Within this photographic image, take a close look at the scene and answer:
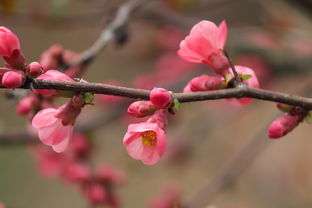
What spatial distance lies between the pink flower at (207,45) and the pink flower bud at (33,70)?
0.26 metres

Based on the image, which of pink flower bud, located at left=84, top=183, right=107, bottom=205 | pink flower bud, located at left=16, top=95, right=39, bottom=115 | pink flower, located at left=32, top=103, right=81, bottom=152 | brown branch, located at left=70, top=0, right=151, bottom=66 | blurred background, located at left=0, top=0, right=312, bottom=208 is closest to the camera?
pink flower, located at left=32, top=103, right=81, bottom=152

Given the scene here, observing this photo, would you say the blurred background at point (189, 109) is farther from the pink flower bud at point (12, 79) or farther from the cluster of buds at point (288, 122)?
the cluster of buds at point (288, 122)

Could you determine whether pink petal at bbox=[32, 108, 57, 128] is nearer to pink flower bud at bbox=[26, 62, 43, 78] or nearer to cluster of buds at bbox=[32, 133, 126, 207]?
pink flower bud at bbox=[26, 62, 43, 78]

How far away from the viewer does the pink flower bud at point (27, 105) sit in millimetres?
1061

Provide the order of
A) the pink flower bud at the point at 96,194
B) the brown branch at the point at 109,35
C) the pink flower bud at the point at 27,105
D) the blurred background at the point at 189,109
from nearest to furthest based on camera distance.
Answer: the pink flower bud at the point at 27,105 < the brown branch at the point at 109,35 < the pink flower bud at the point at 96,194 < the blurred background at the point at 189,109

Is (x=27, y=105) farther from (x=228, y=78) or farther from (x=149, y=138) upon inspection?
(x=228, y=78)

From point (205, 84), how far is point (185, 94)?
0.08m

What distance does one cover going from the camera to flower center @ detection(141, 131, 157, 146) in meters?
0.89

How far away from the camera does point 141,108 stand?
859mm

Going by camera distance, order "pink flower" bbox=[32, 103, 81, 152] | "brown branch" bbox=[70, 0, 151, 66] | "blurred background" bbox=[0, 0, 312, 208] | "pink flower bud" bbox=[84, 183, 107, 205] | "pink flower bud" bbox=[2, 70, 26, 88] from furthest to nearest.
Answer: "blurred background" bbox=[0, 0, 312, 208] → "pink flower bud" bbox=[84, 183, 107, 205] → "brown branch" bbox=[70, 0, 151, 66] → "pink flower" bbox=[32, 103, 81, 152] → "pink flower bud" bbox=[2, 70, 26, 88]

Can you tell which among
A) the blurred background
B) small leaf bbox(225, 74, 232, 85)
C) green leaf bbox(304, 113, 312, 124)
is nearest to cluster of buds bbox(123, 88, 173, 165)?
small leaf bbox(225, 74, 232, 85)

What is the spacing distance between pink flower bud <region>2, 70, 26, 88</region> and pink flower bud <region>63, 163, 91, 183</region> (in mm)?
842

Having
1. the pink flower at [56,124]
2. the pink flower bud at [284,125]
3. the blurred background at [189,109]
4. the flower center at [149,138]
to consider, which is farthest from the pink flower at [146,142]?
the blurred background at [189,109]

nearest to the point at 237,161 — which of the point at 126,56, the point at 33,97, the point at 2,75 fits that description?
the point at 33,97
